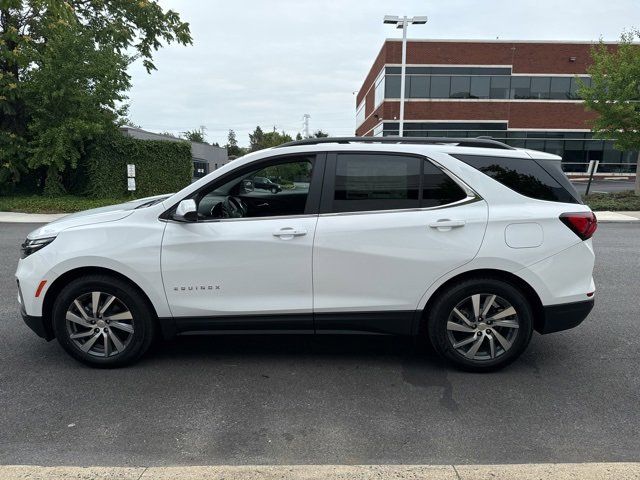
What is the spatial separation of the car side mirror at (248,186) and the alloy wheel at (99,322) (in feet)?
4.29

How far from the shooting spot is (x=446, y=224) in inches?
146

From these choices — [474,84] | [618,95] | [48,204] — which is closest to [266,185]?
[48,204]

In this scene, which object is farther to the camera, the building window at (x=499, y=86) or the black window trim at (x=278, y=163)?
the building window at (x=499, y=86)

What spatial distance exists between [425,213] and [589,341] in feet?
7.63

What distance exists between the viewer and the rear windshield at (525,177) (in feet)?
12.6

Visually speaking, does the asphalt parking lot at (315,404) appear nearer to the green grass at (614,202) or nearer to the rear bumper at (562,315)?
the rear bumper at (562,315)

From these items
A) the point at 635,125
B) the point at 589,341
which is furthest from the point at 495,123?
the point at 589,341

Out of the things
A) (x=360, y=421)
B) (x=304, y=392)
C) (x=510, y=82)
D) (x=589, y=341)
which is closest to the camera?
(x=360, y=421)

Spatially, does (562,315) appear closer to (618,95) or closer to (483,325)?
(483,325)

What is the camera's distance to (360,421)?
127 inches

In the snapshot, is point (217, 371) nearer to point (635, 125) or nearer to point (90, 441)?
point (90, 441)

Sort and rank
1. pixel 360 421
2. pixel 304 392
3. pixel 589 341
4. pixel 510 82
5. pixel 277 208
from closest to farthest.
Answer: pixel 360 421
pixel 304 392
pixel 277 208
pixel 589 341
pixel 510 82

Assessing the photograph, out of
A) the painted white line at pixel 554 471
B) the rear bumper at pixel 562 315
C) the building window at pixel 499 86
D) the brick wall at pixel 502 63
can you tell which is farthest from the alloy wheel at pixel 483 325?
the building window at pixel 499 86

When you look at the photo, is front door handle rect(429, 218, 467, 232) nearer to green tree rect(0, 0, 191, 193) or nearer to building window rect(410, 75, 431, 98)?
green tree rect(0, 0, 191, 193)
